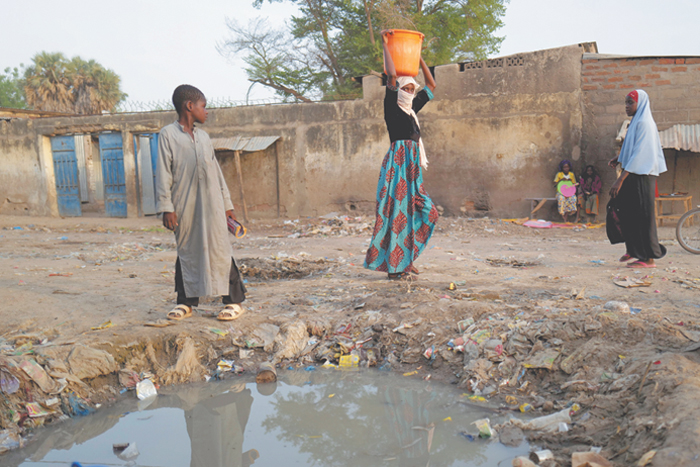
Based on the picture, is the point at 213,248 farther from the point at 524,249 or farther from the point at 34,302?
the point at 524,249

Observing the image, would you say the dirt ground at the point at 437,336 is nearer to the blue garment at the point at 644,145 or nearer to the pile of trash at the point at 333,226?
the blue garment at the point at 644,145

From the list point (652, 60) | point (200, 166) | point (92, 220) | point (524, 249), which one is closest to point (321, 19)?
point (92, 220)

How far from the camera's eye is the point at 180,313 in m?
3.17

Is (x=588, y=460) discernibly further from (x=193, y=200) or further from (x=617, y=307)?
(x=193, y=200)

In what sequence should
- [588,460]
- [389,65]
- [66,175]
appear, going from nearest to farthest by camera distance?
[588,460], [389,65], [66,175]

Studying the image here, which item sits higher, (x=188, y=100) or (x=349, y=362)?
(x=188, y=100)

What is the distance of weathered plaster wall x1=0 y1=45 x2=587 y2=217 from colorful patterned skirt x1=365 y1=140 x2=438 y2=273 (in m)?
6.10

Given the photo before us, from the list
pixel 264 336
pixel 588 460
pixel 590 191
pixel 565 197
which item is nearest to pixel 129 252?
pixel 264 336

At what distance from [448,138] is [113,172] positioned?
8234 mm

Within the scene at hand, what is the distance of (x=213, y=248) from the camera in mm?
3102

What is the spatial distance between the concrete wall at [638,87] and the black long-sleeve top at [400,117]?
626cm

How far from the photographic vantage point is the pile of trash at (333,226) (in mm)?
8703

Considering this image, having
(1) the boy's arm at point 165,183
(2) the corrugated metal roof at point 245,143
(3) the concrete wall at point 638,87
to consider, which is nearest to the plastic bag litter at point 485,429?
(1) the boy's arm at point 165,183

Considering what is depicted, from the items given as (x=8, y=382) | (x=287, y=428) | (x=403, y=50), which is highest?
(x=403, y=50)
